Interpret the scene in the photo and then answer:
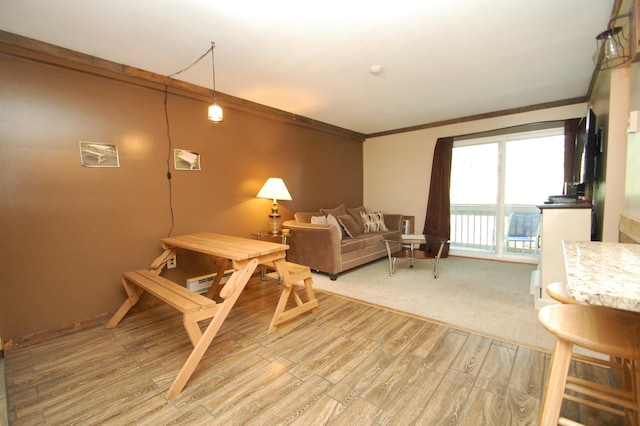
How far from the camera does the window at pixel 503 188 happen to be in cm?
397

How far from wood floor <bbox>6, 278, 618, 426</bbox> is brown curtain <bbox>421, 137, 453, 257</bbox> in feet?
9.19

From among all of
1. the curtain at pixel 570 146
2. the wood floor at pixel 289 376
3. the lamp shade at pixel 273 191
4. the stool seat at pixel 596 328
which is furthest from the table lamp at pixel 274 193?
the curtain at pixel 570 146

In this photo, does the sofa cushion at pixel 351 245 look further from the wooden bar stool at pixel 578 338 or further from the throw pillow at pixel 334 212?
the wooden bar stool at pixel 578 338

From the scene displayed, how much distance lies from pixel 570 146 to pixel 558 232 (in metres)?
2.10

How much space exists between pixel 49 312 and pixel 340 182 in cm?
414

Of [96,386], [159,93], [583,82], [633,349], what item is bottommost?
[96,386]

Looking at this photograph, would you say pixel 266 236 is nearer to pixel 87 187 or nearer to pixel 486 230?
pixel 87 187

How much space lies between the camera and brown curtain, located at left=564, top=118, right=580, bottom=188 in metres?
3.61

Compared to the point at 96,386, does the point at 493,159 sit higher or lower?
higher

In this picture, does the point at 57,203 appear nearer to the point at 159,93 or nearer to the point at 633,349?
the point at 159,93

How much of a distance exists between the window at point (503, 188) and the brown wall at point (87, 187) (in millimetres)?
3700

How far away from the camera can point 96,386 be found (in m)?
1.58

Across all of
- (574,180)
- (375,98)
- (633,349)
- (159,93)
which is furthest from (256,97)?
(574,180)

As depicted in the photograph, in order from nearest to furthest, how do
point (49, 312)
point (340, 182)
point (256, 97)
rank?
point (49, 312)
point (256, 97)
point (340, 182)
